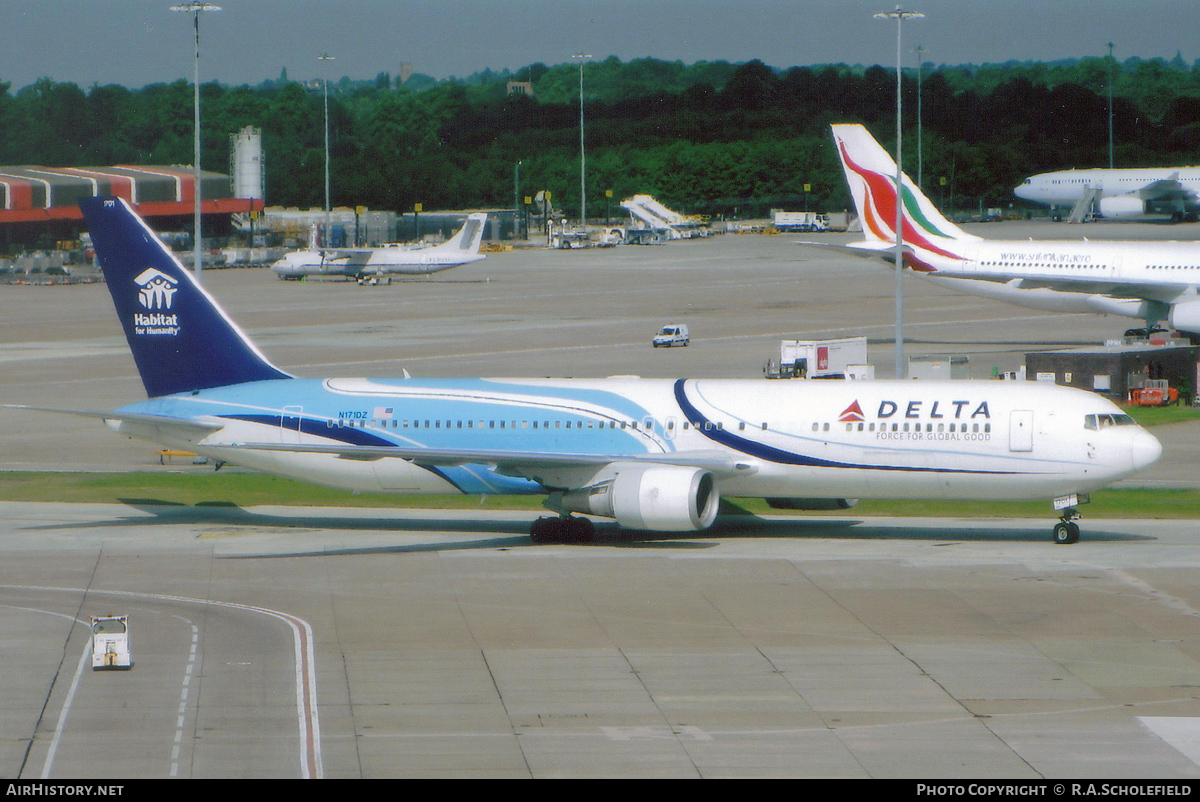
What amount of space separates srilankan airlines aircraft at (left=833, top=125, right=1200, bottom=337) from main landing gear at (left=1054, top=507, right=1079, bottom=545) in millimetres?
38446

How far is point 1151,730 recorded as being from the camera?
70.2ft

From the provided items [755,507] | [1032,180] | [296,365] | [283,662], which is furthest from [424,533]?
[1032,180]

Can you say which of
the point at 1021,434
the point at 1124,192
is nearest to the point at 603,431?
the point at 1021,434

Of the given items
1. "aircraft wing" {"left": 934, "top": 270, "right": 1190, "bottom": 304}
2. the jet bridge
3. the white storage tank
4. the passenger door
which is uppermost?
the white storage tank

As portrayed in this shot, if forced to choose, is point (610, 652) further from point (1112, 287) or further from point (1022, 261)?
point (1022, 261)

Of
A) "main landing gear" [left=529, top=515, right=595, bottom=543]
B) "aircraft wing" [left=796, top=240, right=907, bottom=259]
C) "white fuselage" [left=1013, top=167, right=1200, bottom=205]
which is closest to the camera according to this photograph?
"main landing gear" [left=529, top=515, right=595, bottom=543]

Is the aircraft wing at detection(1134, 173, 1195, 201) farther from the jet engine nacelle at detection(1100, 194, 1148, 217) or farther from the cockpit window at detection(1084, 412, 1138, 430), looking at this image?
the cockpit window at detection(1084, 412, 1138, 430)

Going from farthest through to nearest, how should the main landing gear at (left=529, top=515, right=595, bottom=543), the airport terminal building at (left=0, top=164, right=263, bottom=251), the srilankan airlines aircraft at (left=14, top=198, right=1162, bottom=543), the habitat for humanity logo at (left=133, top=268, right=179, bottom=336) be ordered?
the airport terminal building at (left=0, top=164, right=263, bottom=251) < the habitat for humanity logo at (left=133, top=268, right=179, bottom=336) < the main landing gear at (left=529, top=515, right=595, bottom=543) < the srilankan airlines aircraft at (left=14, top=198, right=1162, bottom=543)

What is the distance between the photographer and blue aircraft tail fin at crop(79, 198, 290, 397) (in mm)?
39844

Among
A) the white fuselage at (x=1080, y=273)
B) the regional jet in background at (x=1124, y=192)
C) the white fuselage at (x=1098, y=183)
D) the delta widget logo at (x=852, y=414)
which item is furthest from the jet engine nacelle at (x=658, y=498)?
the white fuselage at (x=1098, y=183)

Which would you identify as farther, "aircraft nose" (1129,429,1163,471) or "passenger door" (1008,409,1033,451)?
"passenger door" (1008,409,1033,451)

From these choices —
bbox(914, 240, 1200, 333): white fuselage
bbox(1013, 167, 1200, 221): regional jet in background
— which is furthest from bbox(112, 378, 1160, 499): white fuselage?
bbox(1013, 167, 1200, 221): regional jet in background
